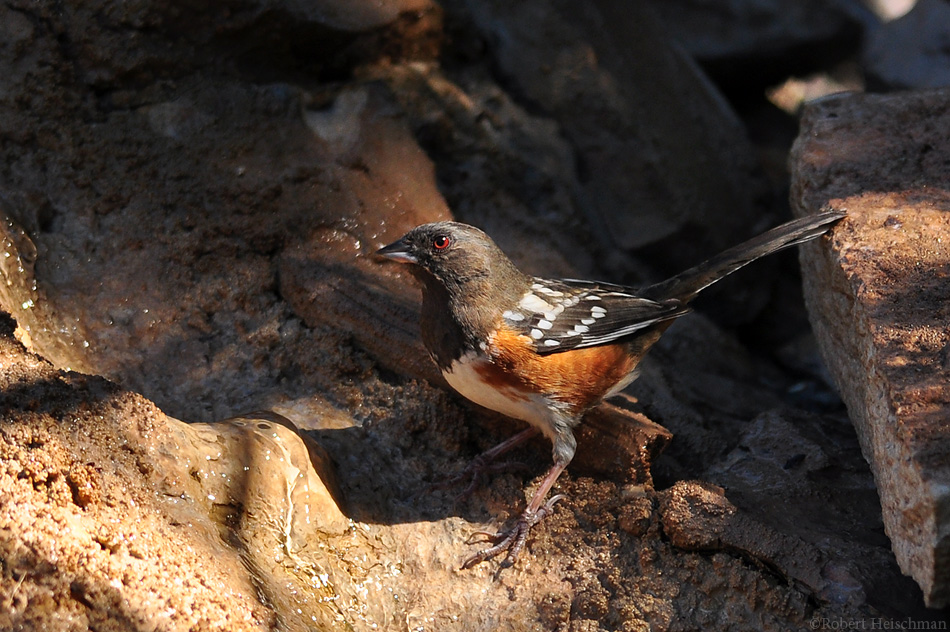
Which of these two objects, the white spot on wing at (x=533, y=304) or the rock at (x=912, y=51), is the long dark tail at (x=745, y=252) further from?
the rock at (x=912, y=51)

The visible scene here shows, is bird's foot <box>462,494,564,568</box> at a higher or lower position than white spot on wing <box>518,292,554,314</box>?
lower

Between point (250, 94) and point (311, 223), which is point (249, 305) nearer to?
point (311, 223)

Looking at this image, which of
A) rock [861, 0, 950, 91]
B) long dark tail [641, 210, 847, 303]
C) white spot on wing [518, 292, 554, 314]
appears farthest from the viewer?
rock [861, 0, 950, 91]

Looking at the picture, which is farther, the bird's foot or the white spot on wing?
the white spot on wing

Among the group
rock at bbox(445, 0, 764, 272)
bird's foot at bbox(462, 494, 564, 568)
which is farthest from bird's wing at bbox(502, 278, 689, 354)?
rock at bbox(445, 0, 764, 272)

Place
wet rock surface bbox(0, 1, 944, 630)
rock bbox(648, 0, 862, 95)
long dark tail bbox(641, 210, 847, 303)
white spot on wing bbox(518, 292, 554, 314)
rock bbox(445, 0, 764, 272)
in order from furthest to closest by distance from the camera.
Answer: rock bbox(648, 0, 862, 95)
rock bbox(445, 0, 764, 272)
white spot on wing bbox(518, 292, 554, 314)
long dark tail bbox(641, 210, 847, 303)
wet rock surface bbox(0, 1, 944, 630)

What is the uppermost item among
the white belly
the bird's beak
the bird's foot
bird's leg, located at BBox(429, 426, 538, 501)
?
the bird's beak

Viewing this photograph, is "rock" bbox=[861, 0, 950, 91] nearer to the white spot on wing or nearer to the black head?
the white spot on wing

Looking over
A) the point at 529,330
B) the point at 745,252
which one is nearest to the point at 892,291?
the point at 745,252
